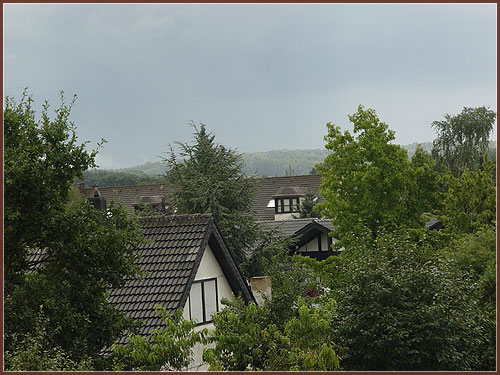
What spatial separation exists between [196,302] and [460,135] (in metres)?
44.3

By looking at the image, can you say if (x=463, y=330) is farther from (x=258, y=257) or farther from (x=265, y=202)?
(x=265, y=202)

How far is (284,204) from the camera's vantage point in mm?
69375

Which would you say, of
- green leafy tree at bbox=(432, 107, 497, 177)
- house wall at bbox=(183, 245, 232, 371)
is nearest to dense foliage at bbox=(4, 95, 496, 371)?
house wall at bbox=(183, 245, 232, 371)

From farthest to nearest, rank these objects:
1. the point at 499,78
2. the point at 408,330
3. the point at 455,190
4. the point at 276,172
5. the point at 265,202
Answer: the point at 276,172 → the point at 265,202 → the point at 455,190 → the point at 408,330 → the point at 499,78

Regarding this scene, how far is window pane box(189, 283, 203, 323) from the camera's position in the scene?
19.6 metres

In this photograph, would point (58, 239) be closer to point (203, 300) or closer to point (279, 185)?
point (203, 300)

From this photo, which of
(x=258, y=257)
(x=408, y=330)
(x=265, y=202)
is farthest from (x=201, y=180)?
(x=265, y=202)

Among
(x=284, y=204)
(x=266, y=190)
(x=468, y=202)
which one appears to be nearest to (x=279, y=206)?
(x=284, y=204)

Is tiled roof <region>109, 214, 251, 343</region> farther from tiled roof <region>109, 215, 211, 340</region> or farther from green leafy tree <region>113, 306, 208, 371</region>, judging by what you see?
green leafy tree <region>113, 306, 208, 371</region>

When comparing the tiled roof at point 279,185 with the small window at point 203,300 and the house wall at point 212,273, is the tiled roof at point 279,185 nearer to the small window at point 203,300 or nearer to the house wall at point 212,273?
the house wall at point 212,273

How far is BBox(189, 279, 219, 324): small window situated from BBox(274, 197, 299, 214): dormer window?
47.7 meters

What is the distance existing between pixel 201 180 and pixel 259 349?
19175 mm

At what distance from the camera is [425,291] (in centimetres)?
1738

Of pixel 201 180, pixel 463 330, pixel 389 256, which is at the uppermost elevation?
pixel 201 180
